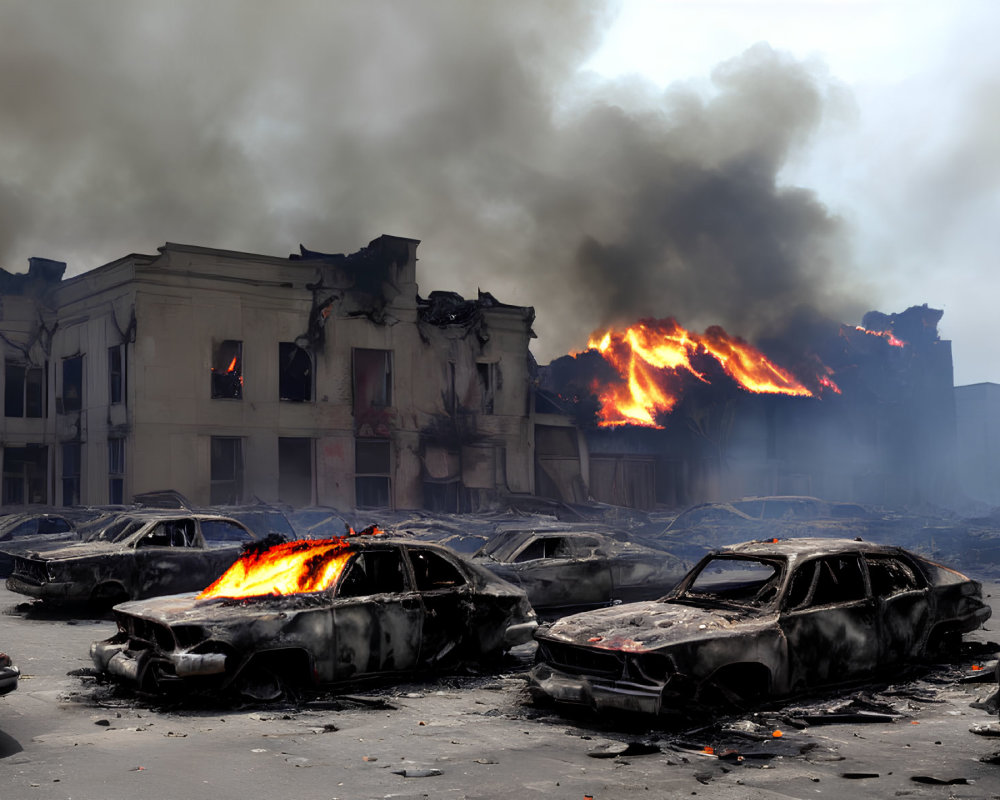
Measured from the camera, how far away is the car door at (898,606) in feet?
28.1

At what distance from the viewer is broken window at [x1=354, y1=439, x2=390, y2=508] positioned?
103 ft

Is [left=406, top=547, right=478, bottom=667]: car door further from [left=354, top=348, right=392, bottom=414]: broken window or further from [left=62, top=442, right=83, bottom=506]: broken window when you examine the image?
[left=62, top=442, right=83, bottom=506]: broken window

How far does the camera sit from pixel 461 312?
33.9 m

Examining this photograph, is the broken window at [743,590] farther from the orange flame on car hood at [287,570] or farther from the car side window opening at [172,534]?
the car side window opening at [172,534]

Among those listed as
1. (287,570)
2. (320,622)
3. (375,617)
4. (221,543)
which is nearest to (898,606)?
(375,617)

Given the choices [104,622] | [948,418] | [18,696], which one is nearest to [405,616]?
[18,696]

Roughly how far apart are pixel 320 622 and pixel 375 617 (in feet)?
1.72

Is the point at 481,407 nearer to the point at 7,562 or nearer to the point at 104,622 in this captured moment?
the point at 7,562

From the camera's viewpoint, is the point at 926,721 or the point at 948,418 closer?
the point at 926,721

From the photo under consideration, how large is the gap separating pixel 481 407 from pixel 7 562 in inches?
687

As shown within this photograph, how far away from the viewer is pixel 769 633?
25.5 feet

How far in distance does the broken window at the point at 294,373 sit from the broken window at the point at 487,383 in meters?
A: 6.04

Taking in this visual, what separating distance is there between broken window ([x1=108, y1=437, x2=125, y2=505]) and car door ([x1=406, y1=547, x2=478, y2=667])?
69.5 ft

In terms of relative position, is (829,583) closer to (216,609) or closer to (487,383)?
(216,609)
